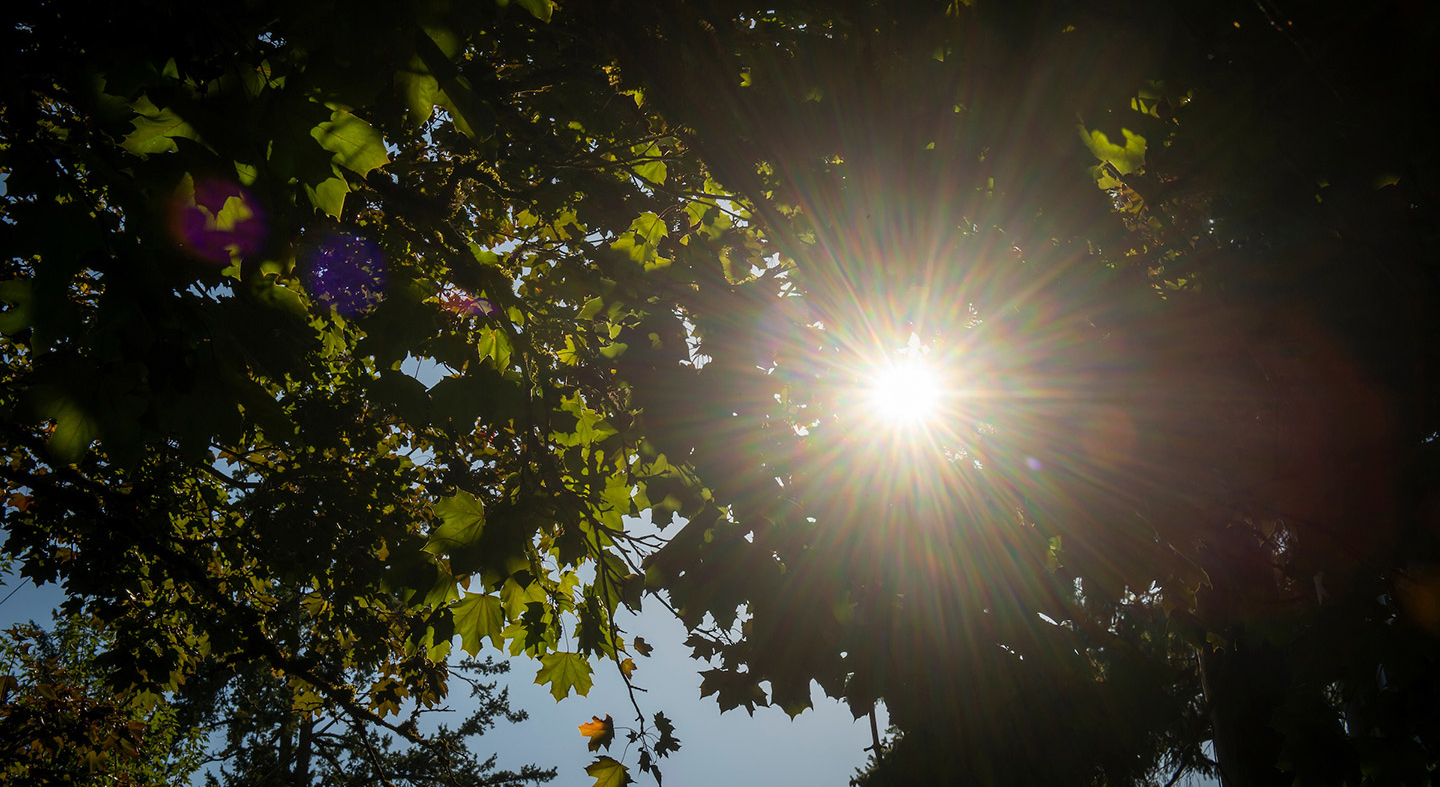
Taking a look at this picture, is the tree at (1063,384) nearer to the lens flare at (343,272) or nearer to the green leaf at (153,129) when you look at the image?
the lens flare at (343,272)

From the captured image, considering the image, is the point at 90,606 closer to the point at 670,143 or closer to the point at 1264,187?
the point at 670,143

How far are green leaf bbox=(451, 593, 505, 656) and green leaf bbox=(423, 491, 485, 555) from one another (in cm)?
30

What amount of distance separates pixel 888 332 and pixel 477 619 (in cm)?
242

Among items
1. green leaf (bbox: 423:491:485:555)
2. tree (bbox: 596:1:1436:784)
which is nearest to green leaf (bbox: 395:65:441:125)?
tree (bbox: 596:1:1436:784)

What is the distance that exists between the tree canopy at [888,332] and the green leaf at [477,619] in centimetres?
2

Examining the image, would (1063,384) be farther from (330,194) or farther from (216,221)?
(216,221)

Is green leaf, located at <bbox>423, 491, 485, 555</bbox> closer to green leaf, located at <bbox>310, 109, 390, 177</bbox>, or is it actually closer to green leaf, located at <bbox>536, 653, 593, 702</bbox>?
green leaf, located at <bbox>536, 653, 593, 702</bbox>

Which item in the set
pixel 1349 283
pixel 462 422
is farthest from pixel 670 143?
pixel 1349 283

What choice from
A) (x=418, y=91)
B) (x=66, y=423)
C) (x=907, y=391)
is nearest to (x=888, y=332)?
(x=907, y=391)

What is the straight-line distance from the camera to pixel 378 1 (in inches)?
65.6

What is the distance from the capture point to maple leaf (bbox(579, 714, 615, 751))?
2811mm

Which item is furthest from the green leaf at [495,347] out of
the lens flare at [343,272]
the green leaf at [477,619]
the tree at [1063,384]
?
the green leaf at [477,619]

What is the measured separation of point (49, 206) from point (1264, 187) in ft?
Answer: 12.5

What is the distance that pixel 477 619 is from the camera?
3.00 metres
